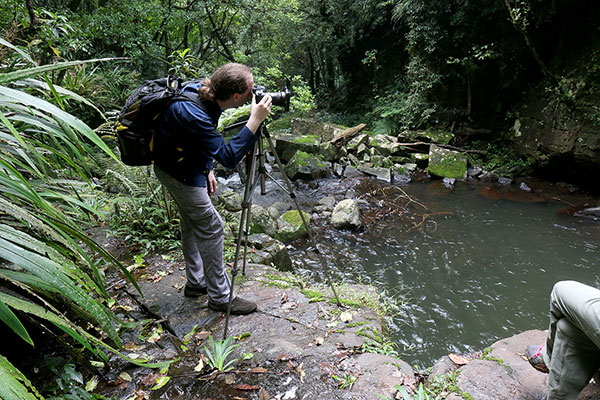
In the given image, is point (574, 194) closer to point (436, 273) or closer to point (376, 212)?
point (376, 212)

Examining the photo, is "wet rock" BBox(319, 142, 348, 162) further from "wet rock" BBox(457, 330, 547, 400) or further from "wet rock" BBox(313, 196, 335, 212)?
"wet rock" BBox(457, 330, 547, 400)

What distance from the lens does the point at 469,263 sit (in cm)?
498

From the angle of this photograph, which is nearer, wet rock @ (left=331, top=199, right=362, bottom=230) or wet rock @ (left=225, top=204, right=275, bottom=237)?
wet rock @ (left=225, top=204, right=275, bottom=237)

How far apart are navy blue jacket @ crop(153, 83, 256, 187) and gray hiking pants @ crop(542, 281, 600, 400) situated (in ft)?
6.38

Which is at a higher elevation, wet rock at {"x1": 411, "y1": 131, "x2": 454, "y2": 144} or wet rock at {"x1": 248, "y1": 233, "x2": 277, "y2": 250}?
wet rock at {"x1": 411, "y1": 131, "x2": 454, "y2": 144}

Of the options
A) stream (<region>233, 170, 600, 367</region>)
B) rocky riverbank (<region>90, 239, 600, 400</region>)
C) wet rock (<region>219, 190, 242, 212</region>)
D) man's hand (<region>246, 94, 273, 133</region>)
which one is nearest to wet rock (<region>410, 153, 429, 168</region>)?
stream (<region>233, 170, 600, 367</region>)

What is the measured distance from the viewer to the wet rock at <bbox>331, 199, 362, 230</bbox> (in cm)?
610

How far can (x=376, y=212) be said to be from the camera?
22.7ft

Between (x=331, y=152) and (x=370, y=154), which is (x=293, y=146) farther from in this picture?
(x=370, y=154)

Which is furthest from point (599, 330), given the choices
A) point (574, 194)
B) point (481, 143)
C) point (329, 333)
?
point (481, 143)

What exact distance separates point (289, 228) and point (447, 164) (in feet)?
18.6

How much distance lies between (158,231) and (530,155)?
937cm

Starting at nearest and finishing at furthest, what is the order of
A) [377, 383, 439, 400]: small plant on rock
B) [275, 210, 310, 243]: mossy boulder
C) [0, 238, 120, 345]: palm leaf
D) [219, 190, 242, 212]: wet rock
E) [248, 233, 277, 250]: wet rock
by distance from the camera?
1. [0, 238, 120, 345]: palm leaf
2. [377, 383, 439, 400]: small plant on rock
3. [248, 233, 277, 250]: wet rock
4. [275, 210, 310, 243]: mossy boulder
5. [219, 190, 242, 212]: wet rock

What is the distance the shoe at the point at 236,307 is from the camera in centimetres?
257
